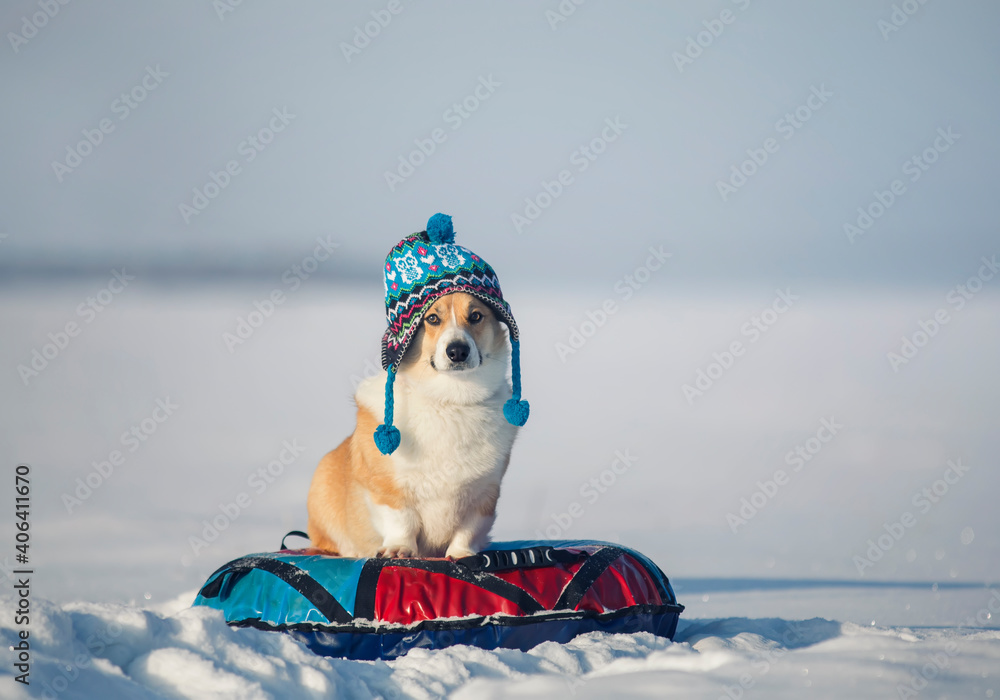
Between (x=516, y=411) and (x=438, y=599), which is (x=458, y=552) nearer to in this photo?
(x=438, y=599)

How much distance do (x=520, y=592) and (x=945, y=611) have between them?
214cm

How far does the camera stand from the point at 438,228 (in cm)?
291

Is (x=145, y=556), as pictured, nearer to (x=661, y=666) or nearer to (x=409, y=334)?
(x=409, y=334)

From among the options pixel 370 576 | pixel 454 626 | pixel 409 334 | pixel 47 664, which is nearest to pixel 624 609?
pixel 454 626

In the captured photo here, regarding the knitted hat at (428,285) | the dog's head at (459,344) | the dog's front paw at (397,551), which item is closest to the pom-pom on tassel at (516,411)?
the knitted hat at (428,285)

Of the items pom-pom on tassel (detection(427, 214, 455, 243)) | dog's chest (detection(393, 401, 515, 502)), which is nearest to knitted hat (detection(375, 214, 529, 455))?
pom-pom on tassel (detection(427, 214, 455, 243))

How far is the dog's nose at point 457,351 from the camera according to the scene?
2701mm

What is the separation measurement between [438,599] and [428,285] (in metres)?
1.03

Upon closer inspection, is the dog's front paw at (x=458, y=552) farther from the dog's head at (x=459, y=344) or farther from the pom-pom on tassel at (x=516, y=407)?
the dog's head at (x=459, y=344)

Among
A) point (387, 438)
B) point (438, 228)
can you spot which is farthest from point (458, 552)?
point (438, 228)

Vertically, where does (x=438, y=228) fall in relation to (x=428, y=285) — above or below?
above

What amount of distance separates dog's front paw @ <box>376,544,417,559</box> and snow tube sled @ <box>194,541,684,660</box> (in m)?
0.16

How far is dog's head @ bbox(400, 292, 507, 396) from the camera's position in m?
2.72

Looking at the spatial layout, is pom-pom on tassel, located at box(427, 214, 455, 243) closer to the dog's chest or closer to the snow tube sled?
the dog's chest
